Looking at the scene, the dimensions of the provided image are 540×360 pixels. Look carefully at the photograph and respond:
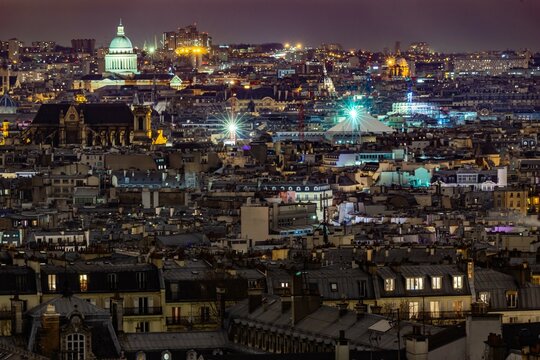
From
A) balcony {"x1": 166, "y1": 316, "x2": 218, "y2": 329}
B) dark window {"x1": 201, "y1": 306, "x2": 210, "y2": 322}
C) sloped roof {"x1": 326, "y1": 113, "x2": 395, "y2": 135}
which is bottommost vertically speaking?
balcony {"x1": 166, "y1": 316, "x2": 218, "y2": 329}

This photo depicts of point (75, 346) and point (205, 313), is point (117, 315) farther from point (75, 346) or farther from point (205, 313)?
point (75, 346)

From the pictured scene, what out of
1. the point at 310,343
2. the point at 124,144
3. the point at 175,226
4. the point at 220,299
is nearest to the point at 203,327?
the point at 220,299

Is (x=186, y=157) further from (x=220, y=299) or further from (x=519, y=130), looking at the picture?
(x=220, y=299)

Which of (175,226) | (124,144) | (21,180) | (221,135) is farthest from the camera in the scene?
(221,135)

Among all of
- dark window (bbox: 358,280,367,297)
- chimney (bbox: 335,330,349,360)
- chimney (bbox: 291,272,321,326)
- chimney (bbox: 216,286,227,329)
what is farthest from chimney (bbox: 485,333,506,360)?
dark window (bbox: 358,280,367,297)

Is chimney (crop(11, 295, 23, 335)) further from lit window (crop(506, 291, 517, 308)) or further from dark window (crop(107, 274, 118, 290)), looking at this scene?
lit window (crop(506, 291, 517, 308))

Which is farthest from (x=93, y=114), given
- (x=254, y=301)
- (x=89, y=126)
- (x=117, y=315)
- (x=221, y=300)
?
(x=117, y=315)
